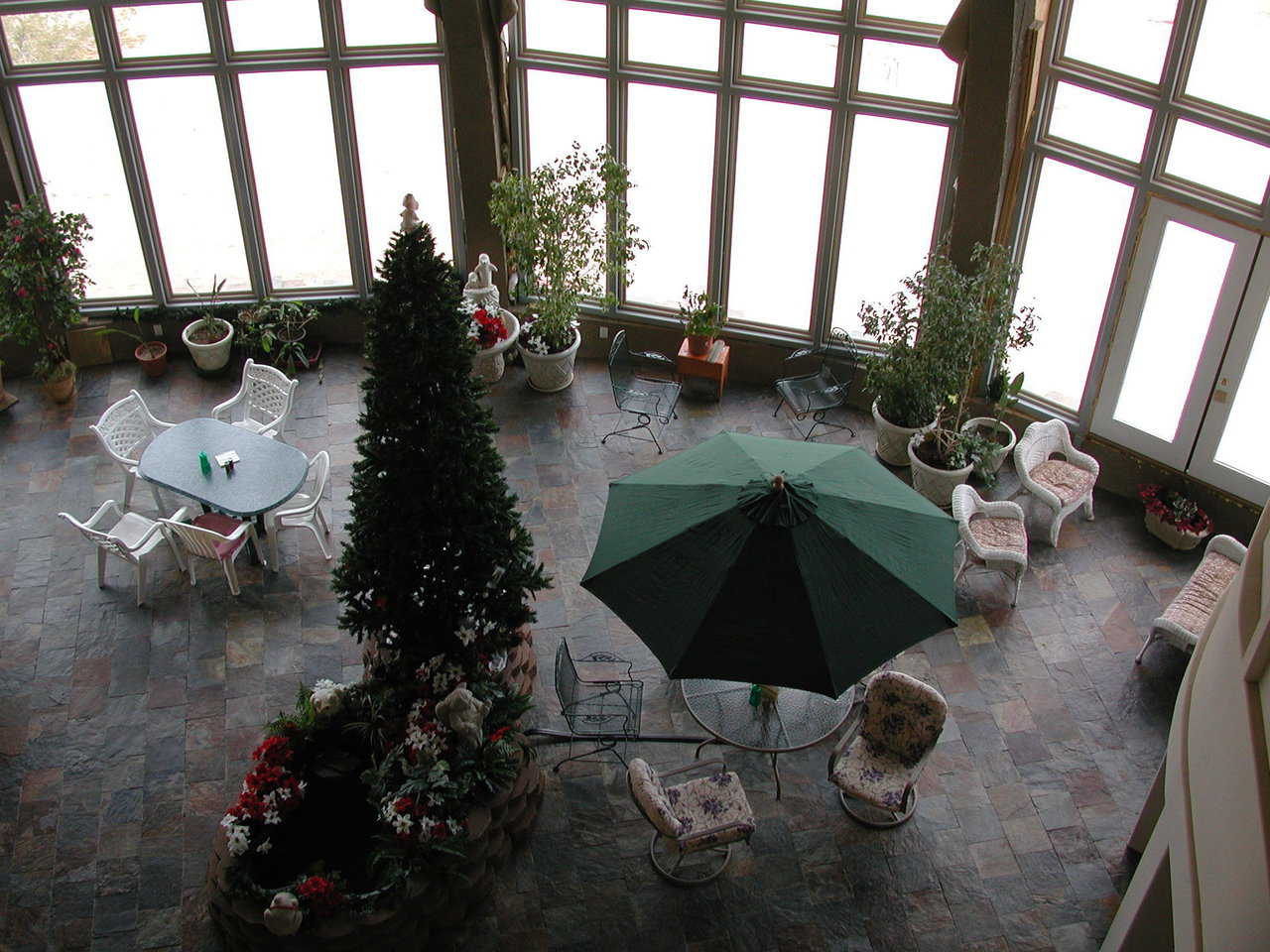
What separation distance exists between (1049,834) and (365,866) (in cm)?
400

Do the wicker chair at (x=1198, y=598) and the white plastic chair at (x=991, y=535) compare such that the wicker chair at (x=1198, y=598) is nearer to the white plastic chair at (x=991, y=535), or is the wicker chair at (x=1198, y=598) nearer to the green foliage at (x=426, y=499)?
Answer: the white plastic chair at (x=991, y=535)

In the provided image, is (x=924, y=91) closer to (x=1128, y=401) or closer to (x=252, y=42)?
(x=1128, y=401)

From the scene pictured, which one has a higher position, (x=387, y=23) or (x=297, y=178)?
(x=387, y=23)

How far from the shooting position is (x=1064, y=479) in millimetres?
9070

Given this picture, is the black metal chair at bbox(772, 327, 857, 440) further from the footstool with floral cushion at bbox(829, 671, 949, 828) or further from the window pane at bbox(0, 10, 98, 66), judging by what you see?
the window pane at bbox(0, 10, 98, 66)

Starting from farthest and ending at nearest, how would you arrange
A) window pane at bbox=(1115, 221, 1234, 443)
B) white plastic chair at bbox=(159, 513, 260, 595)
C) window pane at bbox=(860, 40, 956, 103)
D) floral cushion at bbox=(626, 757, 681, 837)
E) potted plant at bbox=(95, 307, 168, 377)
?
1. potted plant at bbox=(95, 307, 168, 377)
2. window pane at bbox=(860, 40, 956, 103)
3. window pane at bbox=(1115, 221, 1234, 443)
4. white plastic chair at bbox=(159, 513, 260, 595)
5. floral cushion at bbox=(626, 757, 681, 837)

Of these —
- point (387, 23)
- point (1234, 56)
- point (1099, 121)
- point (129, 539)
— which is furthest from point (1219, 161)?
point (129, 539)

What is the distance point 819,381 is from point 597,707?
400 cm

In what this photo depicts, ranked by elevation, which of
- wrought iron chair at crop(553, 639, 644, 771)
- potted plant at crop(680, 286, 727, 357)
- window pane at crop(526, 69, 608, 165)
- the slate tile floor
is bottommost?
the slate tile floor

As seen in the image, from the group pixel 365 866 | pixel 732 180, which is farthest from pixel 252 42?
pixel 365 866

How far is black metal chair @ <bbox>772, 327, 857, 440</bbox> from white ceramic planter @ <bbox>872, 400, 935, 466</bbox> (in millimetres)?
387

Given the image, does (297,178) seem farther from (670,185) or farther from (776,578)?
(776,578)

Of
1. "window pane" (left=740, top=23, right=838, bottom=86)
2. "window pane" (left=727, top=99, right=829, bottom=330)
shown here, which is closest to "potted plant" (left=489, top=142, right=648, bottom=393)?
"window pane" (left=727, top=99, right=829, bottom=330)

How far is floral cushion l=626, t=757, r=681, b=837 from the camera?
6.21 metres
